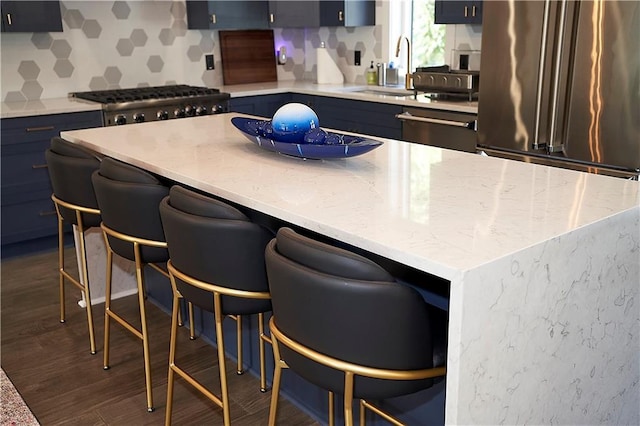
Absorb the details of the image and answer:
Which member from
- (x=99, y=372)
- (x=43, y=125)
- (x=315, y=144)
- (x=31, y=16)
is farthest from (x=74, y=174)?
(x=31, y=16)

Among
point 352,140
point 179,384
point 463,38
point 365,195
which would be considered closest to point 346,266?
point 365,195

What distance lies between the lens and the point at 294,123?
7.80ft

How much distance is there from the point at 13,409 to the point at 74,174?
0.93 meters

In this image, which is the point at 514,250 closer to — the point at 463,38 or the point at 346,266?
the point at 346,266

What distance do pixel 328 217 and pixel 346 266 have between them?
275 mm

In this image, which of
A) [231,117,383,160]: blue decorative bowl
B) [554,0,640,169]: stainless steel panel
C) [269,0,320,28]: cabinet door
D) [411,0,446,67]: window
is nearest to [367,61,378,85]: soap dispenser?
[411,0,446,67]: window

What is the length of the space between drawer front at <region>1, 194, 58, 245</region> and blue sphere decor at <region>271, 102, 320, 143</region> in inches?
93.7

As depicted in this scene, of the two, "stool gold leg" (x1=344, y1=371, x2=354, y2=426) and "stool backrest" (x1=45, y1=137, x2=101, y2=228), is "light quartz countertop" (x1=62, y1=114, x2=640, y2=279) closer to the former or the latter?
"stool backrest" (x1=45, y1=137, x2=101, y2=228)

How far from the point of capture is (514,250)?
1.36 metres

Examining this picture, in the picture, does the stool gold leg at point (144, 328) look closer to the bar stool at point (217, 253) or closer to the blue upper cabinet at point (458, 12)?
the bar stool at point (217, 253)

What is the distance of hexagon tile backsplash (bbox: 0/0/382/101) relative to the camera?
14.9ft

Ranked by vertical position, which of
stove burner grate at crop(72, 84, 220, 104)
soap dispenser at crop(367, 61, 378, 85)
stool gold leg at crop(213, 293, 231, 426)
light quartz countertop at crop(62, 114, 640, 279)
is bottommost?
stool gold leg at crop(213, 293, 231, 426)

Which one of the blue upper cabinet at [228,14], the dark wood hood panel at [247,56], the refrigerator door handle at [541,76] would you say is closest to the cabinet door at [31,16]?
the blue upper cabinet at [228,14]

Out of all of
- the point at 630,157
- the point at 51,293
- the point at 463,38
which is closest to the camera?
the point at 630,157
